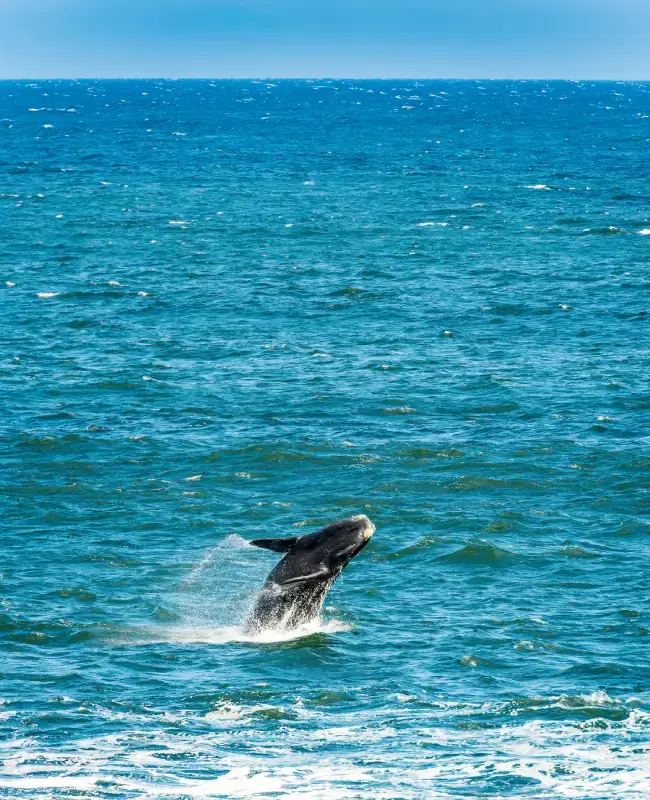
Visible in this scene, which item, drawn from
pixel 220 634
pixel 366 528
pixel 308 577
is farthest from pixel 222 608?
pixel 366 528

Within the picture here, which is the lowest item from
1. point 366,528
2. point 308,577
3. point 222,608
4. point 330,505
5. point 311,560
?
point 222,608

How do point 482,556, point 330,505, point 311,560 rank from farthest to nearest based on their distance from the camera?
1. point 330,505
2. point 482,556
3. point 311,560

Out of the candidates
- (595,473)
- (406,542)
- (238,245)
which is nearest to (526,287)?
(238,245)

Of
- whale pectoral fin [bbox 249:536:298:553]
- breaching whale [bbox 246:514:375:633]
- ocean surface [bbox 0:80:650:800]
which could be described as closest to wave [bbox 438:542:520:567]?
ocean surface [bbox 0:80:650:800]

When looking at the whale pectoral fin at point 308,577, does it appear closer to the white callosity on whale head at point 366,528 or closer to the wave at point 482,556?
the white callosity on whale head at point 366,528

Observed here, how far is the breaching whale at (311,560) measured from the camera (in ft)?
85.3

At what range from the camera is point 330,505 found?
3825cm

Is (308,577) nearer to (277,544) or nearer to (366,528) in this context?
(277,544)

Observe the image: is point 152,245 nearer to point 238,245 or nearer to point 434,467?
point 238,245

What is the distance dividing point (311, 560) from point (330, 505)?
11931mm

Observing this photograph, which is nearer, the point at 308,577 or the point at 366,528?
the point at 366,528

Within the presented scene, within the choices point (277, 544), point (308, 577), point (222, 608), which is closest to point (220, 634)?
point (222, 608)

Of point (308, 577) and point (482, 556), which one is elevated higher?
point (308, 577)

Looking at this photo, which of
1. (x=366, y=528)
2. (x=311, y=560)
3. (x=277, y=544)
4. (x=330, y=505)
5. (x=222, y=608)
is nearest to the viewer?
(x=277, y=544)
